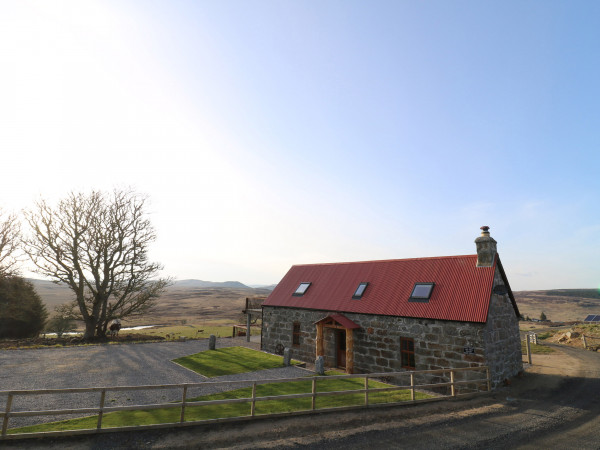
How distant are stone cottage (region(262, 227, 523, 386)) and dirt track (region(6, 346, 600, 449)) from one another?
2776 millimetres

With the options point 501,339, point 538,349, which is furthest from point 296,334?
point 538,349

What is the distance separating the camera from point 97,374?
16.2 metres

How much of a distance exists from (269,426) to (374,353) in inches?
387

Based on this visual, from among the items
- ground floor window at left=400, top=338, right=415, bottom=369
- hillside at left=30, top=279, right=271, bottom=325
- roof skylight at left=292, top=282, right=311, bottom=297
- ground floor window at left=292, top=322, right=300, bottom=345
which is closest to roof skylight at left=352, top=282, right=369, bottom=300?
ground floor window at left=400, top=338, right=415, bottom=369

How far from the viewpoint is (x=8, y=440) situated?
26.0 ft

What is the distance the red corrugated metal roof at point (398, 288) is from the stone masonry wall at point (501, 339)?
93 cm

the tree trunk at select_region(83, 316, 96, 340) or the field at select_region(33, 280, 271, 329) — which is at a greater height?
the tree trunk at select_region(83, 316, 96, 340)

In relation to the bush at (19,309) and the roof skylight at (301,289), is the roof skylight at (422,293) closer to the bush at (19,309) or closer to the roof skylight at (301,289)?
the roof skylight at (301,289)

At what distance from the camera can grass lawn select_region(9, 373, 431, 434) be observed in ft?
30.8

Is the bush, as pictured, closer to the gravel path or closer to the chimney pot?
the gravel path

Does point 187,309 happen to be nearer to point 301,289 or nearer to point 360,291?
point 301,289

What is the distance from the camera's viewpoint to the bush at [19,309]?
26998 millimetres

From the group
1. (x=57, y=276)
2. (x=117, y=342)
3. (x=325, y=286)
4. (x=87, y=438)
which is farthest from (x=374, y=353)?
(x=57, y=276)

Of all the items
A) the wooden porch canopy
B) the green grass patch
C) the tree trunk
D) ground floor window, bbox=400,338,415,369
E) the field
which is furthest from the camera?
the field
